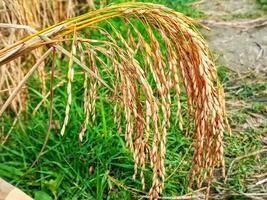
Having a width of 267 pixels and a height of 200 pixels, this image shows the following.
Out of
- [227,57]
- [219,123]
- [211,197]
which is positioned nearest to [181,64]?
[219,123]

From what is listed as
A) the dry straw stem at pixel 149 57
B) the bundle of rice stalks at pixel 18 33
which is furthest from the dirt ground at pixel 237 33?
the dry straw stem at pixel 149 57

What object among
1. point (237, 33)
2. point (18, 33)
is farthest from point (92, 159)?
point (237, 33)

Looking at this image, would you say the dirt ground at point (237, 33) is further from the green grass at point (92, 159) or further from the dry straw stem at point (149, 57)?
the dry straw stem at point (149, 57)

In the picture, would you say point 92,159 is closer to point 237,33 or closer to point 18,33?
point 18,33

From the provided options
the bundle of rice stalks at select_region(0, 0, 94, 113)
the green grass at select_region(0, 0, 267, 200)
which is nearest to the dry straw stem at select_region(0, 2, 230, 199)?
the green grass at select_region(0, 0, 267, 200)

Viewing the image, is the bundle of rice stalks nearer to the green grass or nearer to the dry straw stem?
the green grass

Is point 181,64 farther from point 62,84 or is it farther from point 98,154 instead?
point 62,84

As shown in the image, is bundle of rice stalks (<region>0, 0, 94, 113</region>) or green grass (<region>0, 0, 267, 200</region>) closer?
green grass (<region>0, 0, 267, 200</region>)

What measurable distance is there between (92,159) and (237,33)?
155cm

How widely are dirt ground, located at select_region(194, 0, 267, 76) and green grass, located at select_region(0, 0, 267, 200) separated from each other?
60 cm

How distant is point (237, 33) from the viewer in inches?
126

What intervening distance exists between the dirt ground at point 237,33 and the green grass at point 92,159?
0.60m

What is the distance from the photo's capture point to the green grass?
193 cm

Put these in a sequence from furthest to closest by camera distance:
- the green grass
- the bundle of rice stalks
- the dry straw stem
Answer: the bundle of rice stalks
the green grass
the dry straw stem
